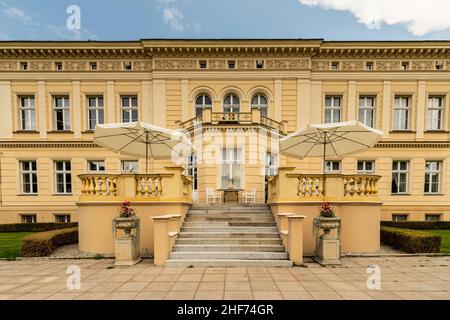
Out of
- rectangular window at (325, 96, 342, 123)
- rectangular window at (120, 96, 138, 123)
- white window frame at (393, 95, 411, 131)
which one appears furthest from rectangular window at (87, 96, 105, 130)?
white window frame at (393, 95, 411, 131)

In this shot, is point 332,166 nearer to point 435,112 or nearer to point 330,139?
point 330,139

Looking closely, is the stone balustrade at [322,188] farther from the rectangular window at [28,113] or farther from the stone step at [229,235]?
the rectangular window at [28,113]

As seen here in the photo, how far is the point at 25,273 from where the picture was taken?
5.29 metres

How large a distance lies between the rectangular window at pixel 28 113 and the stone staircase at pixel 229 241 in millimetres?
13346

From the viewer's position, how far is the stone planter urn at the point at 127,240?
5828 millimetres

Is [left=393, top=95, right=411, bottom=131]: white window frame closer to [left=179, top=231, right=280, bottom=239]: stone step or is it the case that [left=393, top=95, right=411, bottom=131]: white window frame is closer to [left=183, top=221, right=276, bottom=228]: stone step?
[left=183, top=221, right=276, bottom=228]: stone step

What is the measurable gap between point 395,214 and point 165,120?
15.7 m

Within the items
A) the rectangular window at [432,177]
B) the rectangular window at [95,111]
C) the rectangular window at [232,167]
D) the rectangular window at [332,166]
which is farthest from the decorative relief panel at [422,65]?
the rectangular window at [95,111]

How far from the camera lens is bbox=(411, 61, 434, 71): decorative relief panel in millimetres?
13586
